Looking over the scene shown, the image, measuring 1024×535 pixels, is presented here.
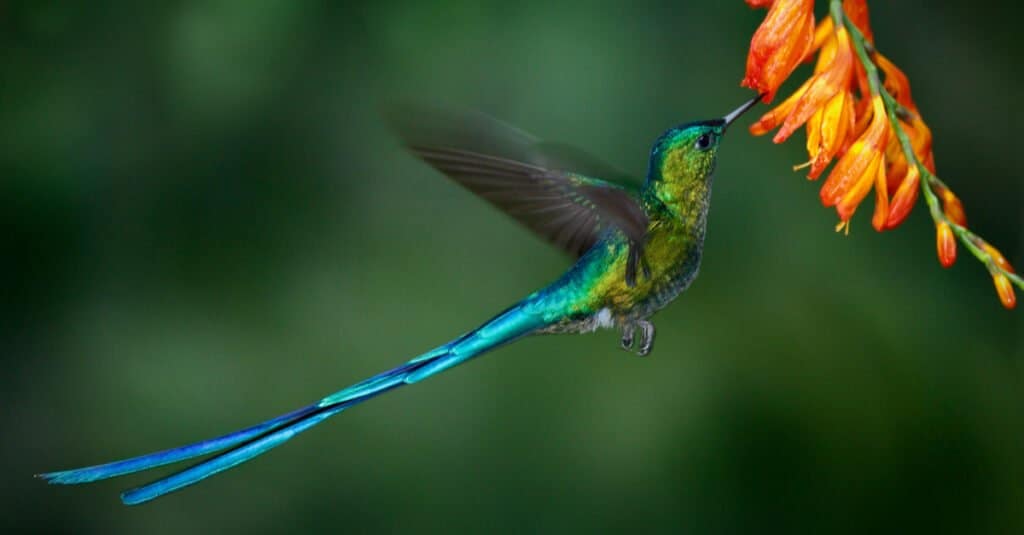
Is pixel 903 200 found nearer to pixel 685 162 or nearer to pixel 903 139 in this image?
pixel 903 139

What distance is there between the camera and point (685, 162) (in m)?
1.24

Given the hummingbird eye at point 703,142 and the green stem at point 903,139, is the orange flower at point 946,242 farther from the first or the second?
the hummingbird eye at point 703,142

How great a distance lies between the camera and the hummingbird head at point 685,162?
3.95 feet

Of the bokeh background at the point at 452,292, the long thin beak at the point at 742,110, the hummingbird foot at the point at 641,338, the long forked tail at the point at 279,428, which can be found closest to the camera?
the long forked tail at the point at 279,428

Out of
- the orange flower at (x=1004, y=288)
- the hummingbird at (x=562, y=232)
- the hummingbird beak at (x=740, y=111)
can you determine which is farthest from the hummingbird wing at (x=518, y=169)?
the orange flower at (x=1004, y=288)

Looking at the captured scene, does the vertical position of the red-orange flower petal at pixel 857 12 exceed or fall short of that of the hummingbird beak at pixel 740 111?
it exceeds it

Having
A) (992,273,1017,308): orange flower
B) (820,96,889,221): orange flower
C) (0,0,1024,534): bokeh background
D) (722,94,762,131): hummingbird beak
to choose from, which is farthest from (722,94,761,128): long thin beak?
(0,0,1024,534): bokeh background

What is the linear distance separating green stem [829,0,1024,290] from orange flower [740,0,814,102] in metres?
0.04

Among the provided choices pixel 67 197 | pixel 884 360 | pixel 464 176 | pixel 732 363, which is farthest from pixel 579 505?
pixel 464 176

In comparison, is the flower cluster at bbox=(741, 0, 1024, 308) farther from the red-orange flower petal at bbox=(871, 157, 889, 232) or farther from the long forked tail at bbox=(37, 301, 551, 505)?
the long forked tail at bbox=(37, 301, 551, 505)

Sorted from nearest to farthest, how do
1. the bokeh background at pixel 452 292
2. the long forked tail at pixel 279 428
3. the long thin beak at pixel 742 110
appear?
the long forked tail at pixel 279 428 → the long thin beak at pixel 742 110 → the bokeh background at pixel 452 292

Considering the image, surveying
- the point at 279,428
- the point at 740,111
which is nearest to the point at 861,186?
the point at 740,111

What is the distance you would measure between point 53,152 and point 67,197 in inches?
4.1

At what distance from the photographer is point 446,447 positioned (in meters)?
2.63
